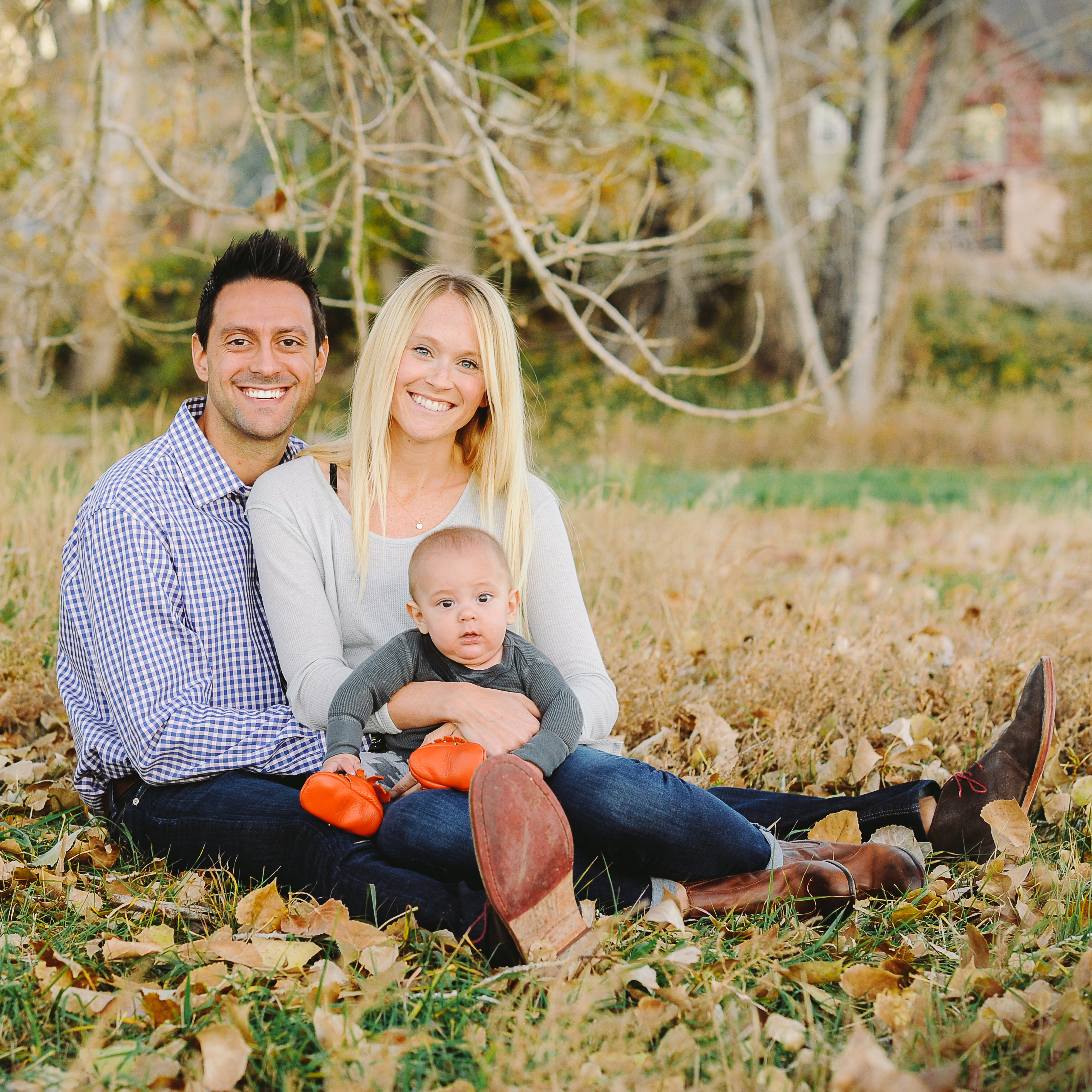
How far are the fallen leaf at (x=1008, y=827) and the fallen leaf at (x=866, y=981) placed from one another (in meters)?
0.76

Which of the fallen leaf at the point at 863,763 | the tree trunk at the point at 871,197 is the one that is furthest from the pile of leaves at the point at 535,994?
the tree trunk at the point at 871,197

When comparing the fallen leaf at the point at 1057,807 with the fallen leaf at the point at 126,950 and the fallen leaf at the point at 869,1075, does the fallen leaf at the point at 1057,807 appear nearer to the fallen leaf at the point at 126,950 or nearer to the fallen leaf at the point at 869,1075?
the fallen leaf at the point at 869,1075

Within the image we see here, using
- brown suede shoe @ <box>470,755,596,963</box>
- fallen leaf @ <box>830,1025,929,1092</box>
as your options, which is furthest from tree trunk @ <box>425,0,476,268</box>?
fallen leaf @ <box>830,1025,929,1092</box>

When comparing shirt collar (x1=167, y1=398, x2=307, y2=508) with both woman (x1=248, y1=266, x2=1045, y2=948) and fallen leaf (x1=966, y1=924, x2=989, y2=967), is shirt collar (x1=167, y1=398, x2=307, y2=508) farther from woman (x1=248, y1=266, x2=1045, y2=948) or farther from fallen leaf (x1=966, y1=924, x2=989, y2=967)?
fallen leaf (x1=966, y1=924, x2=989, y2=967)

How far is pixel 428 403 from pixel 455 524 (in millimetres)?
330

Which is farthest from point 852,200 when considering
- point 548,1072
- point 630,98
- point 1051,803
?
point 548,1072

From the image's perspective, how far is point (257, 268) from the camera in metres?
3.05

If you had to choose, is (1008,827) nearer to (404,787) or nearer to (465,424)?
(404,787)

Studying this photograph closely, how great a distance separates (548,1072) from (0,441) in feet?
21.3

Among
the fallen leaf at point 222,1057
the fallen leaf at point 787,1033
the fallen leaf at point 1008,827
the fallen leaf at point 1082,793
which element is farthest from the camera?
the fallen leaf at point 1082,793

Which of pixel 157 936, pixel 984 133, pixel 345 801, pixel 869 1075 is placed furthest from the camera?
pixel 984 133

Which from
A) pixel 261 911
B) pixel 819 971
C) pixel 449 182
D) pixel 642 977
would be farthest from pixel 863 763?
pixel 449 182

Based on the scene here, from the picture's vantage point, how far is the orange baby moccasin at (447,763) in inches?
95.6

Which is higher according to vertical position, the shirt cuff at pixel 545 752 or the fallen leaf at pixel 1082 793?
the shirt cuff at pixel 545 752
